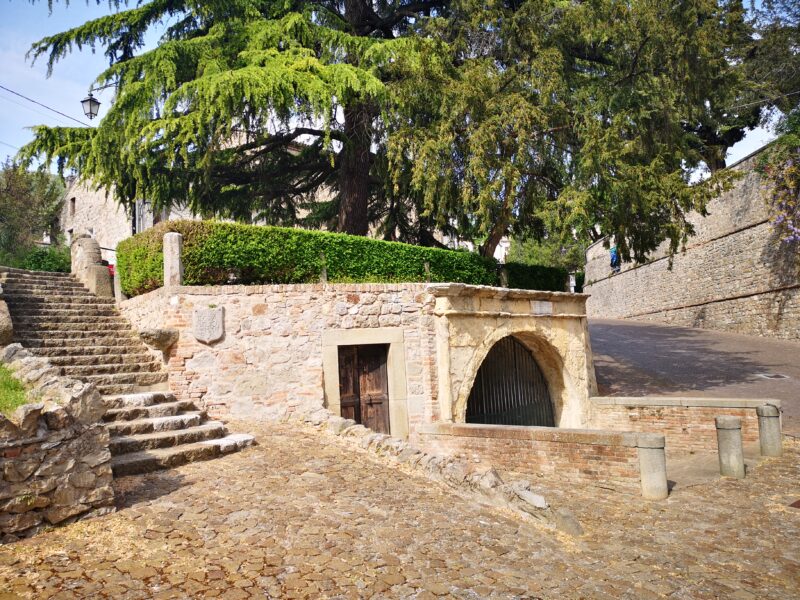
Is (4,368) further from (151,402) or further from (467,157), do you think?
(467,157)

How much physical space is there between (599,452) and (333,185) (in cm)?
1028

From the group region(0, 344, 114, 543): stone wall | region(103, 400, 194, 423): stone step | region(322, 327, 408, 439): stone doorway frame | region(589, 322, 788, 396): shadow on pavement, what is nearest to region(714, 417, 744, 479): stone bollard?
region(322, 327, 408, 439): stone doorway frame

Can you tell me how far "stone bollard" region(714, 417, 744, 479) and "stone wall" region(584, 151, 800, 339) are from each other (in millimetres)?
8702

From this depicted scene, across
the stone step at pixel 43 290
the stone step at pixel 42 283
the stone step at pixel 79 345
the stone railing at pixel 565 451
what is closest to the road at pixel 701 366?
the stone railing at pixel 565 451

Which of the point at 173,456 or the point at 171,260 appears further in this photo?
the point at 171,260

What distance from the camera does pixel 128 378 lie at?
28.9 ft

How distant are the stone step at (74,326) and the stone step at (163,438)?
11.4 ft

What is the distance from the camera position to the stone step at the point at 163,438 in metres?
6.70

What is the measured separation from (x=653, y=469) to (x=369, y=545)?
4423mm

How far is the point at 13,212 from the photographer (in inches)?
928

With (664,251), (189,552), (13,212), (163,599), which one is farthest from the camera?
(664,251)

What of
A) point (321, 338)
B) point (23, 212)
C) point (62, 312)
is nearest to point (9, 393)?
point (321, 338)

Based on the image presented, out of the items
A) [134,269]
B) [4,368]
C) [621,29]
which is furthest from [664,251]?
[4,368]

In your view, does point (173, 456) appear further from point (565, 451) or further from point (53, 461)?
point (565, 451)
